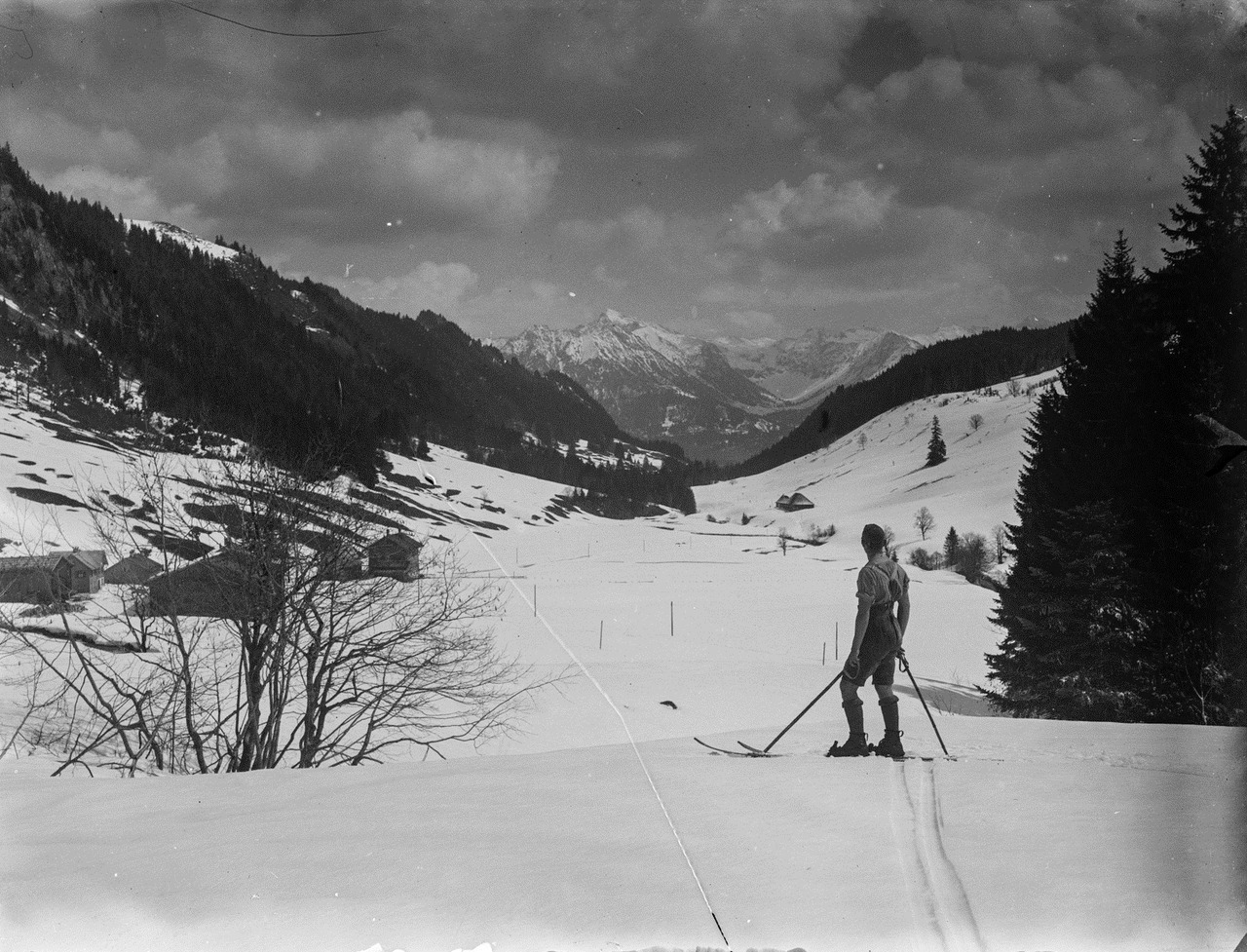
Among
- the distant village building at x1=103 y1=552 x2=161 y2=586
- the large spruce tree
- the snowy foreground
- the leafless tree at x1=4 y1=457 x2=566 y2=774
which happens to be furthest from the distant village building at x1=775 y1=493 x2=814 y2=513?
the snowy foreground

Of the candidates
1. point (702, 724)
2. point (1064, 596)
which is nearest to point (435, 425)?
point (702, 724)

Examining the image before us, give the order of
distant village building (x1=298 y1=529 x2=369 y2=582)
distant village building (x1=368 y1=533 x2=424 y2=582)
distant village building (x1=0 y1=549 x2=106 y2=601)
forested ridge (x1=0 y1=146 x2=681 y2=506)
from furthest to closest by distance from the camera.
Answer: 1. forested ridge (x1=0 y1=146 x2=681 y2=506)
2. distant village building (x1=298 y1=529 x2=369 y2=582)
3. distant village building (x1=0 y1=549 x2=106 y2=601)
4. distant village building (x1=368 y1=533 x2=424 y2=582)

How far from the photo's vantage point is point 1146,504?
7883 millimetres

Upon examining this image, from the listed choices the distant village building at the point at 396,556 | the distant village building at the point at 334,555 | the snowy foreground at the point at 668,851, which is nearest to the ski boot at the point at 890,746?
the snowy foreground at the point at 668,851

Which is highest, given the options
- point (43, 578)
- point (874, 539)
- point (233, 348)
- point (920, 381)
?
point (920, 381)

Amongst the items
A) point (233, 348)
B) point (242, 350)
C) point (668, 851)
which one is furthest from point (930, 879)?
point (233, 348)

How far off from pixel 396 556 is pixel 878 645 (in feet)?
27.2

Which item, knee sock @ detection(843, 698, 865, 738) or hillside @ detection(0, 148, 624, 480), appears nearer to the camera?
knee sock @ detection(843, 698, 865, 738)

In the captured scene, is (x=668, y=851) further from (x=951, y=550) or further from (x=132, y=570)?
(x=951, y=550)

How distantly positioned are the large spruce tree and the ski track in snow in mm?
2654

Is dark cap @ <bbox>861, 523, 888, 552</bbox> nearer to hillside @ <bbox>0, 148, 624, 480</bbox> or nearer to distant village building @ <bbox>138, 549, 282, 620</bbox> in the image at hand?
hillside @ <bbox>0, 148, 624, 480</bbox>

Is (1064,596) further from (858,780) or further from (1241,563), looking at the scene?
(858,780)

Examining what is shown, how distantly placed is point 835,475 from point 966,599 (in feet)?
283

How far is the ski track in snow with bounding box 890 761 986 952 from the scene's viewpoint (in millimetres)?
2398
